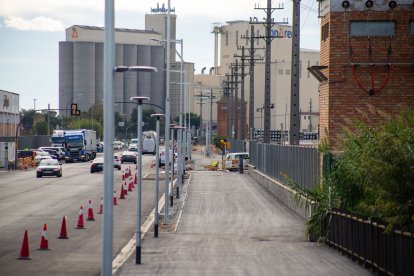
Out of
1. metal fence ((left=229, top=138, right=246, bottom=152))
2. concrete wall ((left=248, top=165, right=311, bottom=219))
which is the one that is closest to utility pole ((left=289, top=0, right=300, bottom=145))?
concrete wall ((left=248, top=165, right=311, bottom=219))

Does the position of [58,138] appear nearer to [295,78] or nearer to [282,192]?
[282,192]

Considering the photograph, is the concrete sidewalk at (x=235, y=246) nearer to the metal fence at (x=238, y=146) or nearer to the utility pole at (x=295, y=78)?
the utility pole at (x=295, y=78)

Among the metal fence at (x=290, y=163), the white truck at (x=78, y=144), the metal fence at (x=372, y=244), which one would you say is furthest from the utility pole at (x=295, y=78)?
the white truck at (x=78, y=144)

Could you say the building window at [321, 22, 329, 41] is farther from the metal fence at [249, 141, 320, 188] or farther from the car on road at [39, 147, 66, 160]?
the car on road at [39, 147, 66, 160]

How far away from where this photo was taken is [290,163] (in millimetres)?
41438

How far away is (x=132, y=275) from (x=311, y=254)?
594 centimetres

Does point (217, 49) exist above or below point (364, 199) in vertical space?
above

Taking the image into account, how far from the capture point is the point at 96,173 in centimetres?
7056

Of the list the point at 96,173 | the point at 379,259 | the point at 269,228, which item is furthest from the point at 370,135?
the point at 96,173

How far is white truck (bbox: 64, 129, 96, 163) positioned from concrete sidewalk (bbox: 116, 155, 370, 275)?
5326 centimetres

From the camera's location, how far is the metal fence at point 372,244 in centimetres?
1600

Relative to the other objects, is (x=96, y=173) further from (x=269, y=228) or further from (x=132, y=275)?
(x=132, y=275)

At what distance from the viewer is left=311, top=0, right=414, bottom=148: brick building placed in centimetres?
3139

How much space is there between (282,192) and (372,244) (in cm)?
2361
